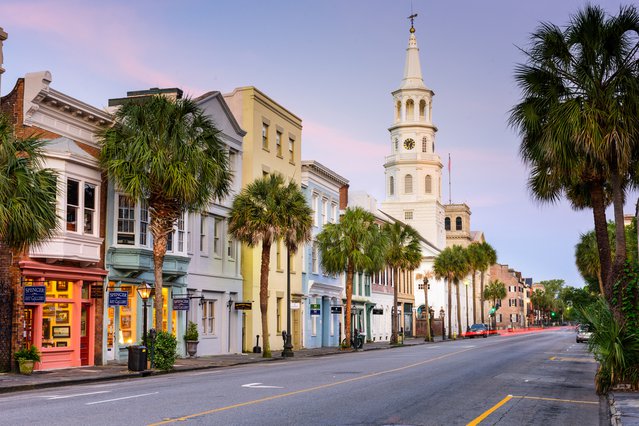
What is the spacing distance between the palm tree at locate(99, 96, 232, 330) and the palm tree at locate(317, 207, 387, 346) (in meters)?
23.8

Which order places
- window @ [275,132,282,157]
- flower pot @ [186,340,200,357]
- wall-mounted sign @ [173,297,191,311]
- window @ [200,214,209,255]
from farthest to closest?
1. window @ [275,132,282,157]
2. window @ [200,214,209,255]
3. flower pot @ [186,340,200,357]
4. wall-mounted sign @ [173,297,191,311]

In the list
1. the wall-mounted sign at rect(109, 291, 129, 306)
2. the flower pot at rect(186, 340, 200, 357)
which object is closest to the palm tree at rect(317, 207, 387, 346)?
the flower pot at rect(186, 340, 200, 357)

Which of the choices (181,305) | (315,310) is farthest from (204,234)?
(315,310)

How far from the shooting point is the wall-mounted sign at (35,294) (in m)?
27.1

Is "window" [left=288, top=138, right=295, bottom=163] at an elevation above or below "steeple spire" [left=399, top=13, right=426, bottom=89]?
below

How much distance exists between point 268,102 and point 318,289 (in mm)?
15948

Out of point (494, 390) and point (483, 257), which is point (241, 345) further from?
point (483, 257)

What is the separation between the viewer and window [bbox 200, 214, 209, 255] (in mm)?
41562

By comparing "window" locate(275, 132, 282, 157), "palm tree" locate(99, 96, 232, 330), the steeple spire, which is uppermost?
the steeple spire

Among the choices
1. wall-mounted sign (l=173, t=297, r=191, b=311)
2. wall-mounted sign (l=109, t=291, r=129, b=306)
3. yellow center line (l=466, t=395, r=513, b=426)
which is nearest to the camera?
yellow center line (l=466, t=395, r=513, b=426)

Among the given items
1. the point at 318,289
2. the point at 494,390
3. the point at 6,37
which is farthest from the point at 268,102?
the point at 494,390

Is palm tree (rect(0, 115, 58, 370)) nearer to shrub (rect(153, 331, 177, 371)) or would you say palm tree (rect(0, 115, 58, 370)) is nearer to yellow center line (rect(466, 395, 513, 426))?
shrub (rect(153, 331, 177, 371))

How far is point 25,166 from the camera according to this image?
2133cm

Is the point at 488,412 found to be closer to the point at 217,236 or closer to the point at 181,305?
the point at 181,305
